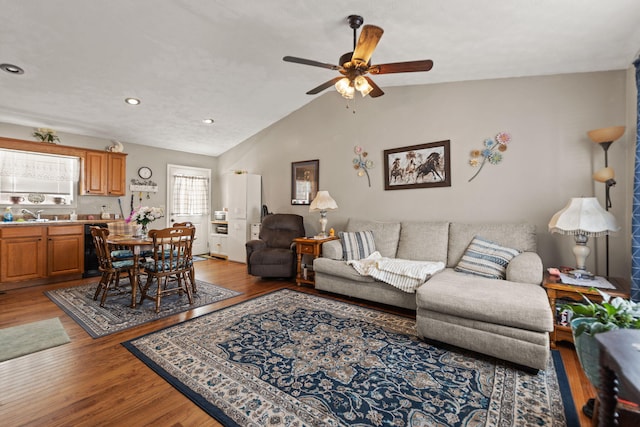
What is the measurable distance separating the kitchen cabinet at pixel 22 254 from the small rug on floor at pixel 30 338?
1792mm

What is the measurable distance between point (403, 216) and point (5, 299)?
5.27 metres

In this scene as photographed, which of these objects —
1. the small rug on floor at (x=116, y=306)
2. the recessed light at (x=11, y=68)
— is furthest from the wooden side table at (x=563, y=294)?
the recessed light at (x=11, y=68)

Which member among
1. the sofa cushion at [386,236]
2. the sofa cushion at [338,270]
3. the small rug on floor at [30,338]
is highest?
the sofa cushion at [386,236]

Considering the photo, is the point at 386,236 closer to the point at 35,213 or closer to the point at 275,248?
the point at 275,248

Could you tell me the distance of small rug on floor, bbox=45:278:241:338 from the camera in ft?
8.97

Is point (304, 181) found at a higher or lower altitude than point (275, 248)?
higher

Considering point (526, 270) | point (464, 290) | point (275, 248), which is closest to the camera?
point (464, 290)

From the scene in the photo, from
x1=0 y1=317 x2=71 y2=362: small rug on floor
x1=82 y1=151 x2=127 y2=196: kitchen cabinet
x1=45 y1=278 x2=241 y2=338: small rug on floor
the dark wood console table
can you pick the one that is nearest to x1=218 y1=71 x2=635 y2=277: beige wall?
x1=45 y1=278 x2=241 y2=338: small rug on floor

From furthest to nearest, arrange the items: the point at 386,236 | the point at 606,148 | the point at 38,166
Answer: the point at 38,166 → the point at 386,236 → the point at 606,148

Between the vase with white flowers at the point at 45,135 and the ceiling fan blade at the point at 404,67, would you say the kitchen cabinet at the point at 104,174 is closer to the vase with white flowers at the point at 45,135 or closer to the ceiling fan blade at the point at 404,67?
the vase with white flowers at the point at 45,135

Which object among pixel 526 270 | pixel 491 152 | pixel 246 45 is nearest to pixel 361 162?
pixel 491 152

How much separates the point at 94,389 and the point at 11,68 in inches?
140

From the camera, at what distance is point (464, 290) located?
7.38ft

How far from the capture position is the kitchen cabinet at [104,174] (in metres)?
4.74
